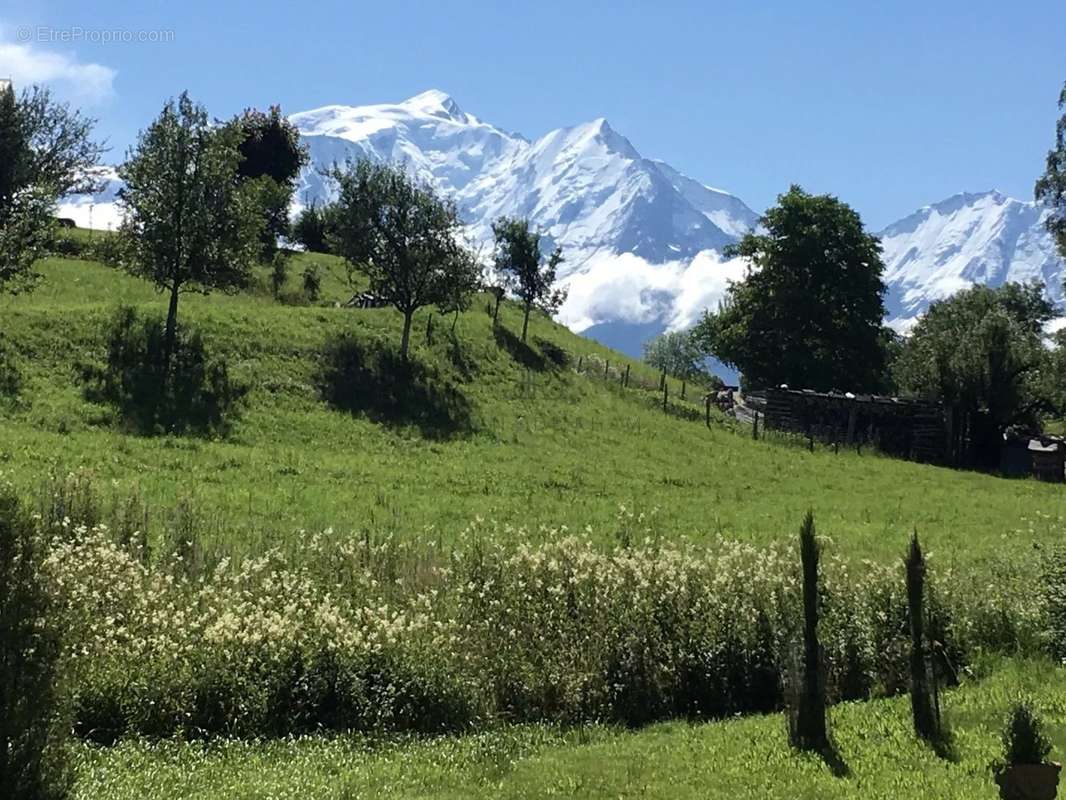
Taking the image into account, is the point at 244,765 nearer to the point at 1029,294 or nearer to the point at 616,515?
the point at 616,515

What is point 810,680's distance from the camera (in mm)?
10477

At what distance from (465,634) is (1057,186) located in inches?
1669

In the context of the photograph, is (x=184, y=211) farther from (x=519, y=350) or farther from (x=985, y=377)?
(x=985, y=377)

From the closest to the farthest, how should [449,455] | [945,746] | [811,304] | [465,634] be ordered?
[945,746] < [465,634] < [449,455] < [811,304]

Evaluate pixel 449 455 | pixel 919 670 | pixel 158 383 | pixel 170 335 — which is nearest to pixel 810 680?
pixel 919 670

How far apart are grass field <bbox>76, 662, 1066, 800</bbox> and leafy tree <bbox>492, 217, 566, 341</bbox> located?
150 feet

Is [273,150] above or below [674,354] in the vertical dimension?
above

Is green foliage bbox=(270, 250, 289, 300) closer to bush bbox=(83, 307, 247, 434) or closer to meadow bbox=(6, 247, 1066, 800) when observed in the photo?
bush bbox=(83, 307, 247, 434)

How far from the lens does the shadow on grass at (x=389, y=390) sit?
3928 cm

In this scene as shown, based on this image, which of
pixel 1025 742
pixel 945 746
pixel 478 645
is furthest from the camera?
pixel 478 645

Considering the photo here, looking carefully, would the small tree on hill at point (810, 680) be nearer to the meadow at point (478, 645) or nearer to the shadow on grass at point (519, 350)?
the meadow at point (478, 645)

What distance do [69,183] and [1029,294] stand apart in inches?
A: 3856

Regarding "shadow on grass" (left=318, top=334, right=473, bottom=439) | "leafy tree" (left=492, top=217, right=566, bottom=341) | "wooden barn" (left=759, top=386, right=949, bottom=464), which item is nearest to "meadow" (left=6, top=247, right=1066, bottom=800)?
"shadow on grass" (left=318, top=334, right=473, bottom=439)

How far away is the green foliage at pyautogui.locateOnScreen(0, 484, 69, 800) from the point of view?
6582mm
